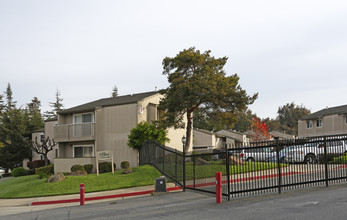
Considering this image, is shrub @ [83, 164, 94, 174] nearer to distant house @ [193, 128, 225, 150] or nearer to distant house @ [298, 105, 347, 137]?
distant house @ [193, 128, 225, 150]

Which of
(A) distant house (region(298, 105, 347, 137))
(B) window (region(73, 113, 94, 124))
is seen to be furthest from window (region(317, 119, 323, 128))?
(B) window (region(73, 113, 94, 124))

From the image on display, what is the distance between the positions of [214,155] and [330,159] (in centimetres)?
431

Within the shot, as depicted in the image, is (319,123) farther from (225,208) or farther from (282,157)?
(225,208)

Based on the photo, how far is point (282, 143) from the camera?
11.0 m

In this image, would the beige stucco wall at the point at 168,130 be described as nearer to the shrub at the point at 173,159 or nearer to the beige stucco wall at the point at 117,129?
the beige stucco wall at the point at 117,129

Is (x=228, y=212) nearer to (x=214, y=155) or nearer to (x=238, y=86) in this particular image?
(x=214, y=155)

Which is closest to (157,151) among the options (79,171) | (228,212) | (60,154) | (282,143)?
(79,171)

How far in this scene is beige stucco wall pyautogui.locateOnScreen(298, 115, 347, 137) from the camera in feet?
137

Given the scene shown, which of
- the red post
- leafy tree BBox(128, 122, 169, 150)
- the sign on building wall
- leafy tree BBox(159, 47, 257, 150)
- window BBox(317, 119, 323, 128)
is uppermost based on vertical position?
leafy tree BBox(159, 47, 257, 150)

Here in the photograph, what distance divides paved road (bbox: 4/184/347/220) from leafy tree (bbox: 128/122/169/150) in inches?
522

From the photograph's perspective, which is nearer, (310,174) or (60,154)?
(310,174)

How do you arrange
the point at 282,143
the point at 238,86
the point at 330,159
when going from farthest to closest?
the point at 238,86 → the point at 330,159 → the point at 282,143

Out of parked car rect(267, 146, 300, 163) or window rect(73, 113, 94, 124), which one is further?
window rect(73, 113, 94, 124)

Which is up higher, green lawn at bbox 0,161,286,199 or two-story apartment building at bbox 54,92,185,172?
two-story apartment building at bbox 54,92,185,172
